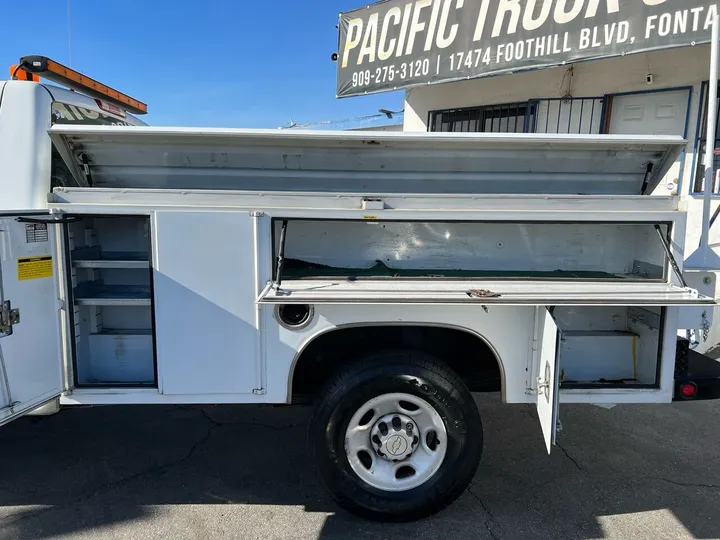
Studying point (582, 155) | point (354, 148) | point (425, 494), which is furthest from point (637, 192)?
point (425, 494)

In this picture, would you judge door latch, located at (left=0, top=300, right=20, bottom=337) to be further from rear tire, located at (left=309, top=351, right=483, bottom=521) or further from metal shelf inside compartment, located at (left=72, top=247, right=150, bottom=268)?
rear tire, located at (left=309, top=351, right=483, bottom=521)

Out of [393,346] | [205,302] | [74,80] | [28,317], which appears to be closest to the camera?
[28,317]

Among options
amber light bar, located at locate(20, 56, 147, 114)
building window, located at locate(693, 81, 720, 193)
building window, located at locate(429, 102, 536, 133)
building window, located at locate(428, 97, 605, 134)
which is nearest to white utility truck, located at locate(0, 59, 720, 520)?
amber light bar, located at locate(20, 56, 147, 114)

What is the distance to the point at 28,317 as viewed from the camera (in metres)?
2.48

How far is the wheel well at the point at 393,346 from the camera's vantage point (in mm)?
2855

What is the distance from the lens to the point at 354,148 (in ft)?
9.62

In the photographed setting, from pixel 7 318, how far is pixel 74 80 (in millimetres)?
1909

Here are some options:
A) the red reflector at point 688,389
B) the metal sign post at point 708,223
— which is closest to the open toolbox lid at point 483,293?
the metal sign post at point 708,223

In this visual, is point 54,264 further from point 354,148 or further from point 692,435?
point 692,435

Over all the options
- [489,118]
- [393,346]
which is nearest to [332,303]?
[393,346]

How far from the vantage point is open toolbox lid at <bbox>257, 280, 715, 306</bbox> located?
2396 mm

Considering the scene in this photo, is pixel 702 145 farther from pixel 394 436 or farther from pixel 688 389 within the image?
pixel 394 436

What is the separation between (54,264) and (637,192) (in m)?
3.54

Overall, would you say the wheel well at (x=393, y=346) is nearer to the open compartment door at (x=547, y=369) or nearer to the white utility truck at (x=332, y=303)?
the white utility truck at (x=332, y=303)
